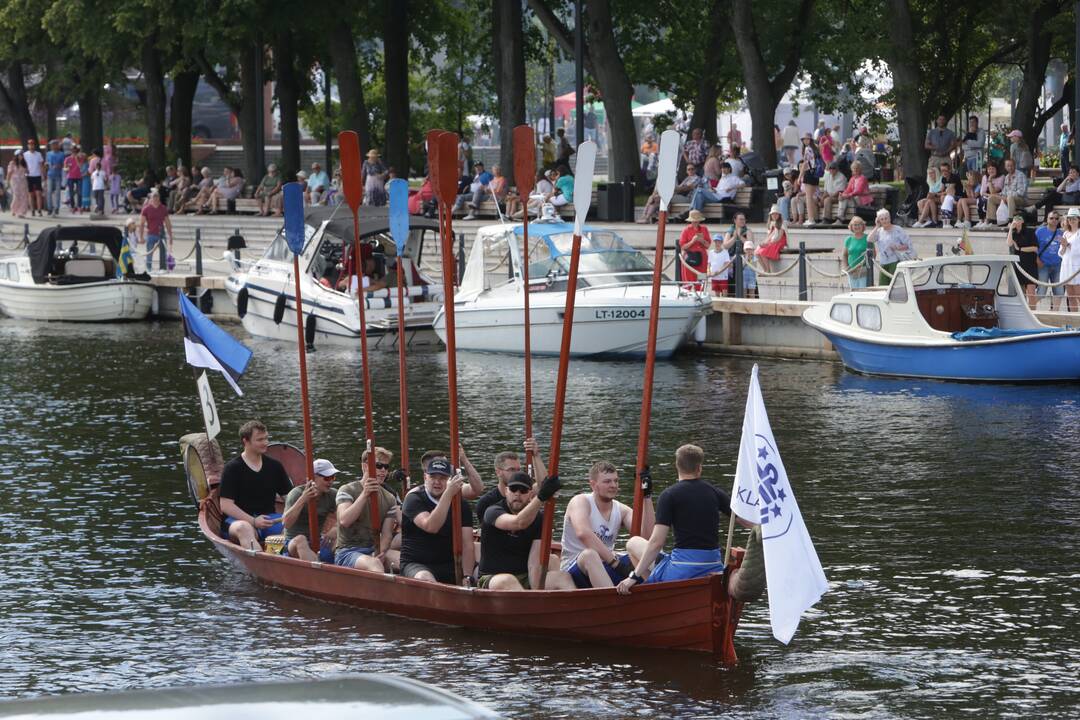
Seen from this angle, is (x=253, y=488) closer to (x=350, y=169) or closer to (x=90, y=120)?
(x=350, y=169)

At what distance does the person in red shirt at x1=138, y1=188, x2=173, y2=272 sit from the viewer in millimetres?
38562

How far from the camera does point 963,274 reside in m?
24.5

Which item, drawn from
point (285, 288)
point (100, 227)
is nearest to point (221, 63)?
point (100, 227)

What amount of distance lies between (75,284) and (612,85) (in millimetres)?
11882

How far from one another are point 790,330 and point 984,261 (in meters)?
4.51

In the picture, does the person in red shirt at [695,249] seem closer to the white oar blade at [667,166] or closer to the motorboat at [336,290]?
the motorboat at [336,290]

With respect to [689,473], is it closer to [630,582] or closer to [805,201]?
[630,582]

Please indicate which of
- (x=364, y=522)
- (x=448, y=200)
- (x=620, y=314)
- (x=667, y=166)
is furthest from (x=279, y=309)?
(x=667, y=166)

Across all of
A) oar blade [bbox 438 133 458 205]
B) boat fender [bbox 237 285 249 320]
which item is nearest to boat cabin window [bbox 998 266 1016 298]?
oar blade [bbox 438 133 458 205]

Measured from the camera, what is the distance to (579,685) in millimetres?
11461

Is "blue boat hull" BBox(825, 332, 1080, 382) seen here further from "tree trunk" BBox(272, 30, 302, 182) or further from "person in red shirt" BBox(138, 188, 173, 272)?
"tree trunk" BBox(272, 30, 302, 182)

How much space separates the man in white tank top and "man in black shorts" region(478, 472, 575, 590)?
6.5 inches

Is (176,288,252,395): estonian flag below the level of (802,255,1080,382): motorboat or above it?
above

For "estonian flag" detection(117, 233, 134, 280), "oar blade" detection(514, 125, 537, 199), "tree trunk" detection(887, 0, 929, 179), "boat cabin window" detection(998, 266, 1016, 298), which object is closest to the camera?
"oar blade" detection(514, 125, 537, 199)
